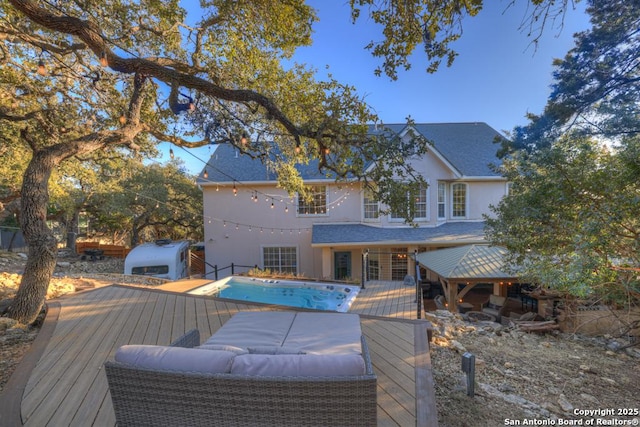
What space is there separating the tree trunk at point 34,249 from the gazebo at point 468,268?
9.27 m

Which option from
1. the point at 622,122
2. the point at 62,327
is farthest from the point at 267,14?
→ the point at 622,122

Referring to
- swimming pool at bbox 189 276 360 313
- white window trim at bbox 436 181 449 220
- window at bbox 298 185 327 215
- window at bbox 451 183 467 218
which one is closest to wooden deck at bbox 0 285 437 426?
swimming pool at bbox 189 276 360 313

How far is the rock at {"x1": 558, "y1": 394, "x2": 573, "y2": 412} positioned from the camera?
3.29 m

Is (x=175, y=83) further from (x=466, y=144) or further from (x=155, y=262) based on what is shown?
(x=466, y=144)

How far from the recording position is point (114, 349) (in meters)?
3.46

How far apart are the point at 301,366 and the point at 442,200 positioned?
12872 mm

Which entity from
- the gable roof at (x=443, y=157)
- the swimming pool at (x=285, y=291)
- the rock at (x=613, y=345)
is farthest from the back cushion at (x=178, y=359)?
the gable roof at (x=443, y=157)

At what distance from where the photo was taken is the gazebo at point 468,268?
8.34 meters

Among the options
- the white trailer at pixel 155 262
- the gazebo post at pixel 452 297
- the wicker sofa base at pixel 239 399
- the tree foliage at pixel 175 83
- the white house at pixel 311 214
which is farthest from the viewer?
the white house at pixel 311 214

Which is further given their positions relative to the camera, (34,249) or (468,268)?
(468,268)

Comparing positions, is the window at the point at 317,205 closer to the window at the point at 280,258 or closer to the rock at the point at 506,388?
the window at the point at 280,258

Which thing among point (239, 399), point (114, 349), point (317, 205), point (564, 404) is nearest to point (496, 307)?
point (564, 404)

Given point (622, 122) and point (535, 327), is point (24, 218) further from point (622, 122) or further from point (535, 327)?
point (535, 327)

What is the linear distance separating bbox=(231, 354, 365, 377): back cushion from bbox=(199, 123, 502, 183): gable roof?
10.2m
